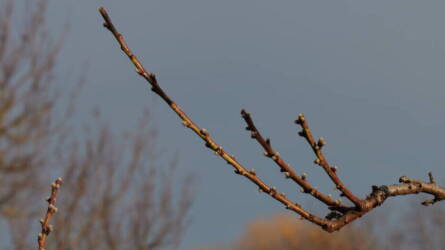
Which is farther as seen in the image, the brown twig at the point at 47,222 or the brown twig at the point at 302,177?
the brown twig at the point at 47,222

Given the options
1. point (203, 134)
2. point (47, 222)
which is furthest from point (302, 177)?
point (47, 222)

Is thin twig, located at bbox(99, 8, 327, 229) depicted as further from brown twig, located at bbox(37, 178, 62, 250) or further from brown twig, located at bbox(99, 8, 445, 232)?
brown twig, located at bbox(37, 178, 62, 250)

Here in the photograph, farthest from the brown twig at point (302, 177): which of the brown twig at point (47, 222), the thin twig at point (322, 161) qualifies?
the brown twig at point (47, 222)

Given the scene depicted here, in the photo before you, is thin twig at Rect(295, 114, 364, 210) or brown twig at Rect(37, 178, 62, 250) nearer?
thin twig at Rect(295, 114, 364, 210)

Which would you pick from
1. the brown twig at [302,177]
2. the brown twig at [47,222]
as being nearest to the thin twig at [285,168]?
the brown twig at [302,177]

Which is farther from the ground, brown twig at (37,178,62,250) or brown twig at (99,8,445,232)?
brown twig at (37,178,62,250)

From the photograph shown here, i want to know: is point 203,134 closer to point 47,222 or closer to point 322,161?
point 322,161

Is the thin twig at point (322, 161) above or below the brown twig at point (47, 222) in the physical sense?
below

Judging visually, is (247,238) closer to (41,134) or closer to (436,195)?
(41,134)

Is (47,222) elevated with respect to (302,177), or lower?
elevated

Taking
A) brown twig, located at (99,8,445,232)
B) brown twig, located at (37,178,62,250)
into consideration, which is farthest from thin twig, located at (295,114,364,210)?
brown twig, located at (37,178,62,250)

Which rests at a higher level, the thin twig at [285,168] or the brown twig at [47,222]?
the brown twig at [47,222]

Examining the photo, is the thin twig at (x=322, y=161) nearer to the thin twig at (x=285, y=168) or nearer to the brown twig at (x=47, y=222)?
the thin twig at (x=285, y=168)

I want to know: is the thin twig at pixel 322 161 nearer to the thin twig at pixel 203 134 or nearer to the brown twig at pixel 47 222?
the thin twig at pixel 203 134
